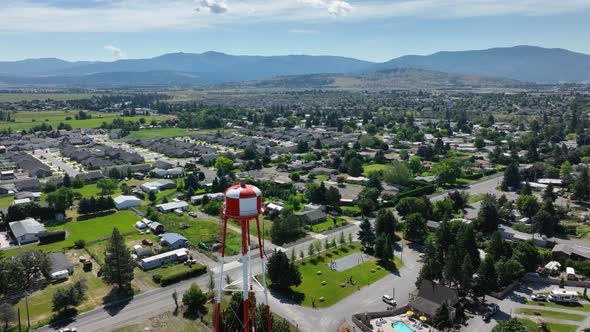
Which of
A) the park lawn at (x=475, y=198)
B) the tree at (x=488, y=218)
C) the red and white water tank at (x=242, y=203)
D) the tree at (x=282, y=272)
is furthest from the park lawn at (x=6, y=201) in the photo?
the park lawn at (x=475, y=198)

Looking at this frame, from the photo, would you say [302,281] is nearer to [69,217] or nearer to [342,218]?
[342,218]

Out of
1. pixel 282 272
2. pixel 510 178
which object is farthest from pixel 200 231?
pixel 510 178

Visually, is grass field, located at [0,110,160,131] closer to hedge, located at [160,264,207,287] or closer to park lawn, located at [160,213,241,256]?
park lawn, located at [160,213,241,256]

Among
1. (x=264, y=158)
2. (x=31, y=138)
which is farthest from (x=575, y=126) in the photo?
(x=31, y=138)

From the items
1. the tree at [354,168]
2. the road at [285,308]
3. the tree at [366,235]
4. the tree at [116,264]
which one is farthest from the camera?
the tree at [354,168]

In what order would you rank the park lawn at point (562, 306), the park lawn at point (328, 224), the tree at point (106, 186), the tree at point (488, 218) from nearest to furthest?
the park lawn at point (562, 306), the tree at point (488, 218), the park lawn at point (328, 224), the tree at point (106, 186)

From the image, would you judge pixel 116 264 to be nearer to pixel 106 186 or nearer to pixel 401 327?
pixel 401 327

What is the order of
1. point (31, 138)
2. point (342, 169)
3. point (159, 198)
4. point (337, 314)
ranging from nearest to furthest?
point (337, 314), point (159, 198), point (342, 169), point (31, 138)

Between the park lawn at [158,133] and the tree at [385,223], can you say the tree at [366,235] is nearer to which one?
the tree at [385,223]
